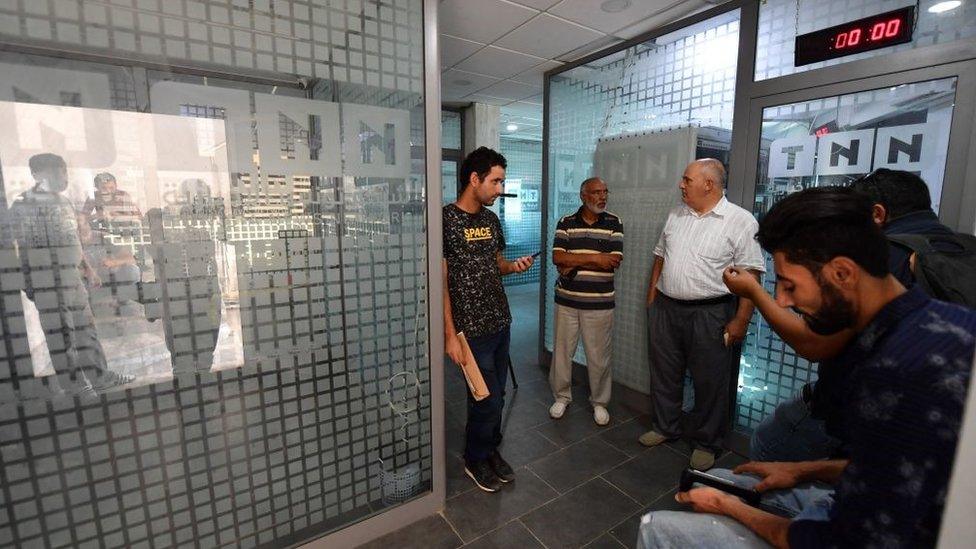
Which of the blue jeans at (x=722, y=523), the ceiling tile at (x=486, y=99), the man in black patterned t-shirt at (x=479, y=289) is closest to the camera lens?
the blue jeans at (x=722, y=523)

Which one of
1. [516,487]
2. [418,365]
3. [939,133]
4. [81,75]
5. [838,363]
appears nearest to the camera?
[838,363]

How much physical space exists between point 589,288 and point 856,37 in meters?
1.92

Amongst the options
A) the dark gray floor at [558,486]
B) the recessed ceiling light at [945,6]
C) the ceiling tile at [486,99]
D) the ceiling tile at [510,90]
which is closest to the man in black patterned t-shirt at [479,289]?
the dark gray floor at [558,486]

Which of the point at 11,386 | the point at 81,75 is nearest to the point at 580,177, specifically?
the point at 81,75

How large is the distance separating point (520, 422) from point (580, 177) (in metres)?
2.09

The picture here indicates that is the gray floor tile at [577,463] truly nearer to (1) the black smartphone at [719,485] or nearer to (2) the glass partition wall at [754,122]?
(2) the glass partition wall at [754,122]

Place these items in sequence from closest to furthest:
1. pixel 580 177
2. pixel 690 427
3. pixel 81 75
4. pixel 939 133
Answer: pixel 81 75
pixel 939 133
pixel 690 427
pixel 580 177

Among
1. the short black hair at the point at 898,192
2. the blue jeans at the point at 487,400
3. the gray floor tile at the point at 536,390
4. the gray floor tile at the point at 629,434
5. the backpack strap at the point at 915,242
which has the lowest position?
the gray floor tile at the point at 629,434

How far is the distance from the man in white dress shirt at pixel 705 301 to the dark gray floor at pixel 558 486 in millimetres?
296

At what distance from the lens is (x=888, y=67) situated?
6.72 ft

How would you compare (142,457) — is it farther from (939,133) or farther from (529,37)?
(939,133)

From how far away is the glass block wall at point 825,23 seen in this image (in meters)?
1.91

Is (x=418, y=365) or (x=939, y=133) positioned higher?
(x=939, y=133)

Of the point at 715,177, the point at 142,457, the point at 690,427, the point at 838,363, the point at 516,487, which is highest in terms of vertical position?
the point at 715,177
